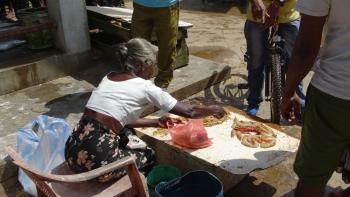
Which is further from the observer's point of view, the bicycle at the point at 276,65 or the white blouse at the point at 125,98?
the bicycle at the point at 276,65

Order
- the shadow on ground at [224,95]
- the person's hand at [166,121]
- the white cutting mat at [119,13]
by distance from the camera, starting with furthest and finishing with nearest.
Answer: the white cutting mat at [119,13]
the shadow on ground at [224,95]
the person's hand at [166,121]

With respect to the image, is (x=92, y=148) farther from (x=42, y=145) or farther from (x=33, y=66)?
(x=33, y=66)

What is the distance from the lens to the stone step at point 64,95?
3934mm

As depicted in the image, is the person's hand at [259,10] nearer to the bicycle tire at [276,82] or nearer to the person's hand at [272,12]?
the person's hand at [272,12]

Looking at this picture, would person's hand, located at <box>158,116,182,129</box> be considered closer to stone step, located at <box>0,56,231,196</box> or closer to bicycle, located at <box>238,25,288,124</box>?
stone step, located at <box>0,56,231,196</box>

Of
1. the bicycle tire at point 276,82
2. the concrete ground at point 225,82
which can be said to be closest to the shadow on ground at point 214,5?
the concrete ground at point 225,82

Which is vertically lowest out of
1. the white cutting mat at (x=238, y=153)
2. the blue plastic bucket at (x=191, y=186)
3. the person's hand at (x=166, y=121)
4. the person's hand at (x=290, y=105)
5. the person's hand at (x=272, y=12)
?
the blue plastic bucket at (x=191, y=186)

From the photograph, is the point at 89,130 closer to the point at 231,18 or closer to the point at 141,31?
the point at 141,31

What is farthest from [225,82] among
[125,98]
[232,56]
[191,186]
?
[125,98]

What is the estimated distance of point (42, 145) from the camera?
321cm

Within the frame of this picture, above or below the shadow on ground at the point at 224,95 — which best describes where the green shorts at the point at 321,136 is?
above

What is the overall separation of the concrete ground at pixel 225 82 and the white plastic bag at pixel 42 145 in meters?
0.48

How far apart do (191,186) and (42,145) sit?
1.24 metres

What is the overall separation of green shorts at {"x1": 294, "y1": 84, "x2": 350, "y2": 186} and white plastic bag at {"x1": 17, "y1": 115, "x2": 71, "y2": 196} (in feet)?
6.26
